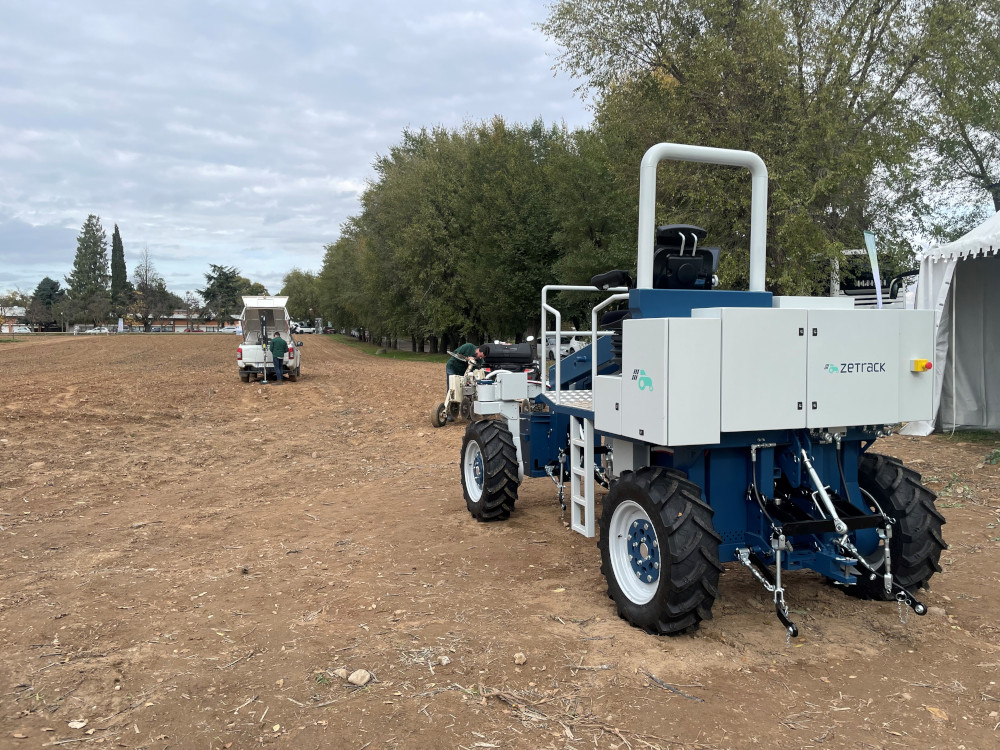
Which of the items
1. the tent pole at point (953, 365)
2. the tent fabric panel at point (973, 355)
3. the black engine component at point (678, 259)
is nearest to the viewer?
the black engine component at point (678, 259)

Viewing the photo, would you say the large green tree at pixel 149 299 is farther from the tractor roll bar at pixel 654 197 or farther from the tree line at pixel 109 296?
the tractor roll bar at pixel 654 197

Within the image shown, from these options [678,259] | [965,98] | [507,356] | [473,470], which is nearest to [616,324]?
[678,259]

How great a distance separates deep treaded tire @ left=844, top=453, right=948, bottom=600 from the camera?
15.3ft

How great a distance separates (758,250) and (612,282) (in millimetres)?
1074

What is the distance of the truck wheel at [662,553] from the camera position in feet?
13.8

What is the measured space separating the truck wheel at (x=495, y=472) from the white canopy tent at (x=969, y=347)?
26.4ft

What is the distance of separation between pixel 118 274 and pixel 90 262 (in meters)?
A: 9.34

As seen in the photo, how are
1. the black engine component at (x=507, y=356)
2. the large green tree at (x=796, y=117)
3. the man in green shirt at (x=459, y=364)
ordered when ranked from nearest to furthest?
the black engine component at (x=507, y=356), the man in green shirt at (x=459, y=364), the large green tree at (x=796, y=117)

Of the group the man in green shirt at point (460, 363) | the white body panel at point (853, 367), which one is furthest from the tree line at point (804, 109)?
the white body panel at point (853, 367)

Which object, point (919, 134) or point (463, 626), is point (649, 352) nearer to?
point (463, 626)

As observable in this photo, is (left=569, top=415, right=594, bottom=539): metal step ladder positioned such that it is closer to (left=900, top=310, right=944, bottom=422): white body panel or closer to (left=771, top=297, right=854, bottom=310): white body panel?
(left=771, top=297, right=854, bottom=310): white body panel

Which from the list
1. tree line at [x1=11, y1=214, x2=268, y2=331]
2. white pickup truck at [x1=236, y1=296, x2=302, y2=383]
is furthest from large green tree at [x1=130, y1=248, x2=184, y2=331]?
white pickup truck at [x1=236, y1=296, x2=302, y2=383]

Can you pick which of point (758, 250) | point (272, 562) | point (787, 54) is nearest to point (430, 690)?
point (272, 562)

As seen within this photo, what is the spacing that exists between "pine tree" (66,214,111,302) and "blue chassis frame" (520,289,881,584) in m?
144
